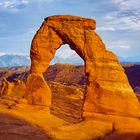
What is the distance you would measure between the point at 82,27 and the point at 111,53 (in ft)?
9.01

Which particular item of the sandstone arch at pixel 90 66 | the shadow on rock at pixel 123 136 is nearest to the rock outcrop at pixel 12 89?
the sandstone arch at pixel 90 66

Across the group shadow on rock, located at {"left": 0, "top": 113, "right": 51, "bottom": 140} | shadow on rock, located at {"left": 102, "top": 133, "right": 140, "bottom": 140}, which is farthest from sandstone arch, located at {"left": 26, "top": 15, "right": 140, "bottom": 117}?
shadow on rock, located at {"left": 0, "top": 113, "right": 51, "bottom": 140}

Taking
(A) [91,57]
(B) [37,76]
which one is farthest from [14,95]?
(A) [91,57]

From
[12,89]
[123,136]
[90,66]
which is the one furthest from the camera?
[12,89]

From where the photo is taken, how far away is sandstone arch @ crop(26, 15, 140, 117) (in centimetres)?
2734

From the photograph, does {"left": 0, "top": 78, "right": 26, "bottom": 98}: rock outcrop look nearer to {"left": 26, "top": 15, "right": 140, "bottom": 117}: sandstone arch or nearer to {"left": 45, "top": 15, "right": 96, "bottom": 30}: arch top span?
{"left": 26, "top": 15, "right": 140, "bottom": 117}: sandstone arch

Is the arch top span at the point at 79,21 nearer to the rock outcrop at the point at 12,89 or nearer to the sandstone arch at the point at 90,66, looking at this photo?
the sandstone arch at the point at 90,66

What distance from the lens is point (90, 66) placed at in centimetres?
2802

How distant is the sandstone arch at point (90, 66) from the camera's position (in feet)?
89.7

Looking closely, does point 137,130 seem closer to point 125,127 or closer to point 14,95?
point 125,127

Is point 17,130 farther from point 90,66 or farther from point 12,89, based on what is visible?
point 12,89

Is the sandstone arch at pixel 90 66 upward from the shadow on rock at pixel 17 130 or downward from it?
upward

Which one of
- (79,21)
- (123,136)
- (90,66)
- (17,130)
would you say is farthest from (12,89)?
(123,136)

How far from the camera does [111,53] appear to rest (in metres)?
28.2
